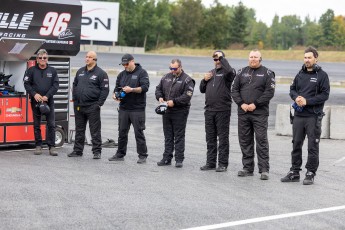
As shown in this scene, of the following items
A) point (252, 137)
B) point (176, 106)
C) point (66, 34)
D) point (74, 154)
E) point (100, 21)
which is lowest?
point (74, 154)

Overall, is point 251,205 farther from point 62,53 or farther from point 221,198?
point 62,53

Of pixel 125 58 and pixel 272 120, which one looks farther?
pixel 272 120

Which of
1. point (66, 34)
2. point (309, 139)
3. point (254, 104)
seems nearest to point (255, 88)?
point (254, 104)

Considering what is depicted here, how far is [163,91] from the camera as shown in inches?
524

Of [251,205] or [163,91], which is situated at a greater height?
[163,91]

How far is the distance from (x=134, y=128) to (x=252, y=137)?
95.8 inches

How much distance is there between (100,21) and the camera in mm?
75438

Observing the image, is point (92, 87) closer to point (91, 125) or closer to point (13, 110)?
point (91, 125)

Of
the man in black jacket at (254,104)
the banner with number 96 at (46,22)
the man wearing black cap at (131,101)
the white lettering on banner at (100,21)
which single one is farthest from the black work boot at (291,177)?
the white lettering on banner at (100,21)

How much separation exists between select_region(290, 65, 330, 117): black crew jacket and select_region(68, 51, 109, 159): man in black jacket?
3.91m

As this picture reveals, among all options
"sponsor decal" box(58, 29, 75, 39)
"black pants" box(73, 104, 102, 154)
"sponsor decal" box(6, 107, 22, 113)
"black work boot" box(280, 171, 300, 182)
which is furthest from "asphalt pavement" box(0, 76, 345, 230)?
"sponsor decal" box(58, 29, 75, 39)

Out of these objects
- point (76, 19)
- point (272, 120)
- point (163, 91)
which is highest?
point (76, 19)

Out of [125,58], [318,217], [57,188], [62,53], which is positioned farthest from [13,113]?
[318,217]

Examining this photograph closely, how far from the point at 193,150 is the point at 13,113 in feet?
11.9
